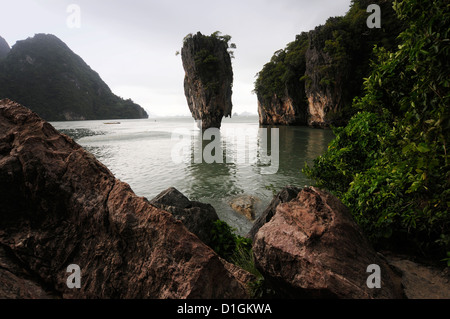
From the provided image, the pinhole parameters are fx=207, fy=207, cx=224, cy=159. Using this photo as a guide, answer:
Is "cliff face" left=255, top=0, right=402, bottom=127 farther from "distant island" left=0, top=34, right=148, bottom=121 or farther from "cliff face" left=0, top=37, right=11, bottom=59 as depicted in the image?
"cliff face" left=0, top=37, right=11, bottom=59

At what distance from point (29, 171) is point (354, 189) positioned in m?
4.61

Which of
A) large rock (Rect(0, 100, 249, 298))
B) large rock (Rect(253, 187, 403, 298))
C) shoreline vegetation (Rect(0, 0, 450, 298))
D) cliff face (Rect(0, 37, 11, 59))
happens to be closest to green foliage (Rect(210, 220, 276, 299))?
shoreline vegetation (Rect(0, 0, 450, 298))

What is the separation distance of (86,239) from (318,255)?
2.54m

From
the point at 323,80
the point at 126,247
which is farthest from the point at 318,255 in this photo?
the point at 323,80

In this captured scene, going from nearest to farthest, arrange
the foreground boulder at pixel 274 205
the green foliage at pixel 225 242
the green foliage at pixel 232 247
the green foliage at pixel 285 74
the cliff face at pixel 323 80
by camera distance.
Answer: the green foliage at pixel 232 247 → the green foliage at pixel 225 242 → the foreground boulder at pixel 274 205 → the cliff face at pixel 323 80 → the green foliage at pixel 285 74

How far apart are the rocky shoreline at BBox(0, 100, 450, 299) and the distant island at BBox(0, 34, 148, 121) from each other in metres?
118

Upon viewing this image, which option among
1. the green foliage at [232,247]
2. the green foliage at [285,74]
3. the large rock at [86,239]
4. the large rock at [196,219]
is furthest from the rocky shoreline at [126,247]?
the green foliage at [285,74]

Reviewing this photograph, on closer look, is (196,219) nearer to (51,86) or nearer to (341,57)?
(341,57)

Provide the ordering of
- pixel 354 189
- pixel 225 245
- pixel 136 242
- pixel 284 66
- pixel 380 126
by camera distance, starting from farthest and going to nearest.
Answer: pixel 284 66 → pixel 225 245 → pixel 380 126 → pixel 354 189 → pixel 136 242

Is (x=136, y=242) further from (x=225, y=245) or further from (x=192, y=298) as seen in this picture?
(x=225, y=245)

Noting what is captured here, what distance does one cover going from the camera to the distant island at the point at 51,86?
10062cm

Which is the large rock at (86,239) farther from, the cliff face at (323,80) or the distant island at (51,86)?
the distant island at (51,86)

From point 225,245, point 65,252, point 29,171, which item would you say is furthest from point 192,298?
point 225,245
